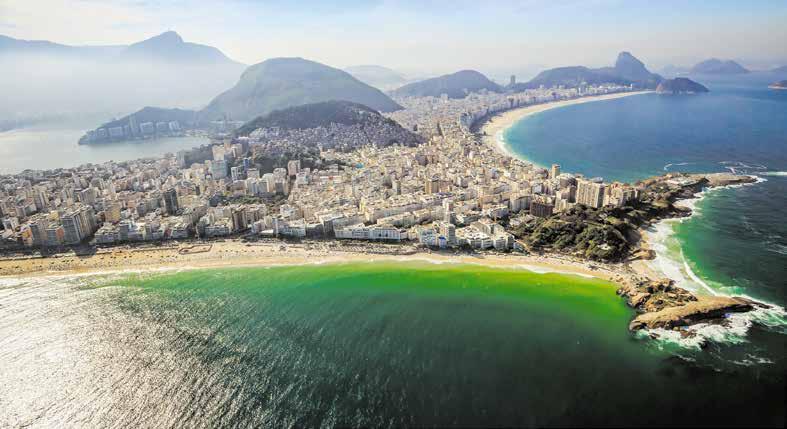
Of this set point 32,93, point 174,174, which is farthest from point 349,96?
point 32,93

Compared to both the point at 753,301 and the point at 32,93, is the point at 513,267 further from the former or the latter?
the point at 32,93

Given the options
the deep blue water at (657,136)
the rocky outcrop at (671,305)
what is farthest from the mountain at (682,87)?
the rocky outcrop at (671,305)

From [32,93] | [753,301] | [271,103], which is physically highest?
[32,93]

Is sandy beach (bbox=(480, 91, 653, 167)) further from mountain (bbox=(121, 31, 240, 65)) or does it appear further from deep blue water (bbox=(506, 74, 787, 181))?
mountain (bbox=(121, 31, 240, 65))

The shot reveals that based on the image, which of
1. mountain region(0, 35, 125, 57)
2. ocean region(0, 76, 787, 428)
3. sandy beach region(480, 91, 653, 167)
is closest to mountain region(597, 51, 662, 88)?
sandy beach region(480, 91, 653, 167)

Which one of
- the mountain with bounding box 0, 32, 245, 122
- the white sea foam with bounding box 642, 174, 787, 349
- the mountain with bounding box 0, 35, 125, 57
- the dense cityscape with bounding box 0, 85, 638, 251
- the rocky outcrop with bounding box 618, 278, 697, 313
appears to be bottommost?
the white sea foam with bounding box 642, 174, 787, 349

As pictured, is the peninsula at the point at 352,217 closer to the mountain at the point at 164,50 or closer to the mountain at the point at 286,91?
the mountain at the point at 286,91
